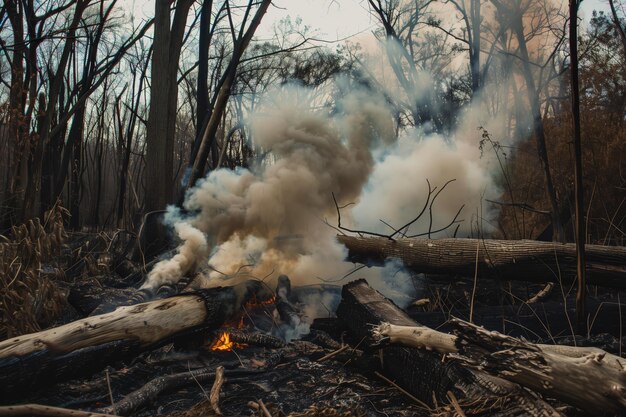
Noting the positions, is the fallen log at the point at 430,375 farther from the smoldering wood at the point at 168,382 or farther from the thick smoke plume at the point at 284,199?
the thick smoke plume at the point at 284,199

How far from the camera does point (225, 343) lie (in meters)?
5.16

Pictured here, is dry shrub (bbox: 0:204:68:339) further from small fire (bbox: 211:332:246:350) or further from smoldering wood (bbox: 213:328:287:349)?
smoldering wood (bbox: 213:328:287:349)

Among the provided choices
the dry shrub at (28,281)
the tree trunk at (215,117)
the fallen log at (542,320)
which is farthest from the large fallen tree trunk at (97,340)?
the tree trunk at (215,117)

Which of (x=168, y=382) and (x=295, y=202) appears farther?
(x=295, y=202)

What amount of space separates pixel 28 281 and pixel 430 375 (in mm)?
4495

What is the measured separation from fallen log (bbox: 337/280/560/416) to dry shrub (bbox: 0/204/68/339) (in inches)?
140

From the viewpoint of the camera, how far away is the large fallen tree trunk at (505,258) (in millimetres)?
4977

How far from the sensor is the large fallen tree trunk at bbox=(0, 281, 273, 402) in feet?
10.4

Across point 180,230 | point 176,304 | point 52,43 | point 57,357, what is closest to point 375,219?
point 180,230

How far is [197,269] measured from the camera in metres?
7.65

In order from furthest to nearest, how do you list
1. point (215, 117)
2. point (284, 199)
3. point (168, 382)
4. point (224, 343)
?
1. point (215, 117)
2. point (284, 199)
3. point (224, 343)
4. point (168, 382)

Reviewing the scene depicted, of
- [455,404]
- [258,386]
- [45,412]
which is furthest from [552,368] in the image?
[45,412]

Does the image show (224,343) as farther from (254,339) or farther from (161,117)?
(161,117)

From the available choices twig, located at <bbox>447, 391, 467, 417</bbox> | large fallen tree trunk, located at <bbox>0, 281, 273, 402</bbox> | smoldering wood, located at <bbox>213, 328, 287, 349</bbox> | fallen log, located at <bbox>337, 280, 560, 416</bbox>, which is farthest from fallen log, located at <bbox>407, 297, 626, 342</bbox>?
large fallen tree trunk, located at <bbox>0, 281, 273, 402</bbox>
